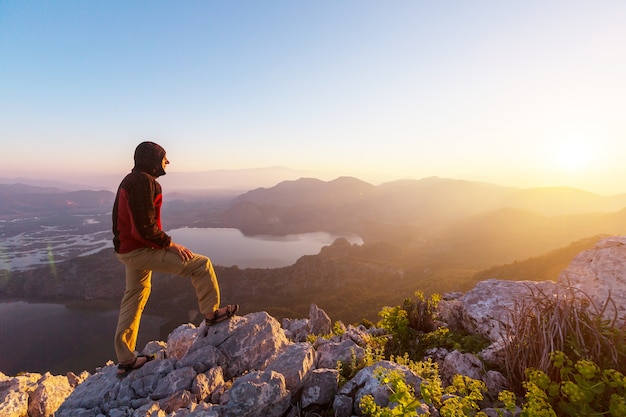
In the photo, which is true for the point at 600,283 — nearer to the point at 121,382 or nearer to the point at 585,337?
the point at 585,337

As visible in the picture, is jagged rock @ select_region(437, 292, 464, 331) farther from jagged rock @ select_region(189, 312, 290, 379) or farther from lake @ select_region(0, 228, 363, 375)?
lake @ select_region(0, 228, 363, 375)

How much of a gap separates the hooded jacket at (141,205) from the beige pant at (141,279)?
0.52 feet

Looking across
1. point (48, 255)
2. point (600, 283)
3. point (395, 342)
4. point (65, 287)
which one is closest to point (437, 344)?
point (395, 342)

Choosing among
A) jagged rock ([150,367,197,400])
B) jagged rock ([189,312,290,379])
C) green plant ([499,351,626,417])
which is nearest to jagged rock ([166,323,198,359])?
jagged rock ([189,312,290,379])

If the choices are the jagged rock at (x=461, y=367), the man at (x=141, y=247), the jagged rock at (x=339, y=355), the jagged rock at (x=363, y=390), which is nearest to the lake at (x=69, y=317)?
the man at (x=141, y=247)

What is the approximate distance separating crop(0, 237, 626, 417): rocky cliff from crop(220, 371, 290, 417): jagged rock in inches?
0.4

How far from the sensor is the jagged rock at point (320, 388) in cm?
342

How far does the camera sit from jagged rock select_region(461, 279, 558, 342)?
6.09 metres

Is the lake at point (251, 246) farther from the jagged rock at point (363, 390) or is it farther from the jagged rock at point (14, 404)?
the jagged rock at point (363, 390)

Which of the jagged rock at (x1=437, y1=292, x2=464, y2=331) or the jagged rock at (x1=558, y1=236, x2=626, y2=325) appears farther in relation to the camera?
the jagged rock at (x1=437, y1=292, x2=464, y2=331)

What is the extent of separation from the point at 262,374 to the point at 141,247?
262 cm

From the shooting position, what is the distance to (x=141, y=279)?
4590 mm

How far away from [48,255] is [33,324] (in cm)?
7792

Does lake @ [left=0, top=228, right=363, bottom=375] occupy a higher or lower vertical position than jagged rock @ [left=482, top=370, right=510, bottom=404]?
lower
